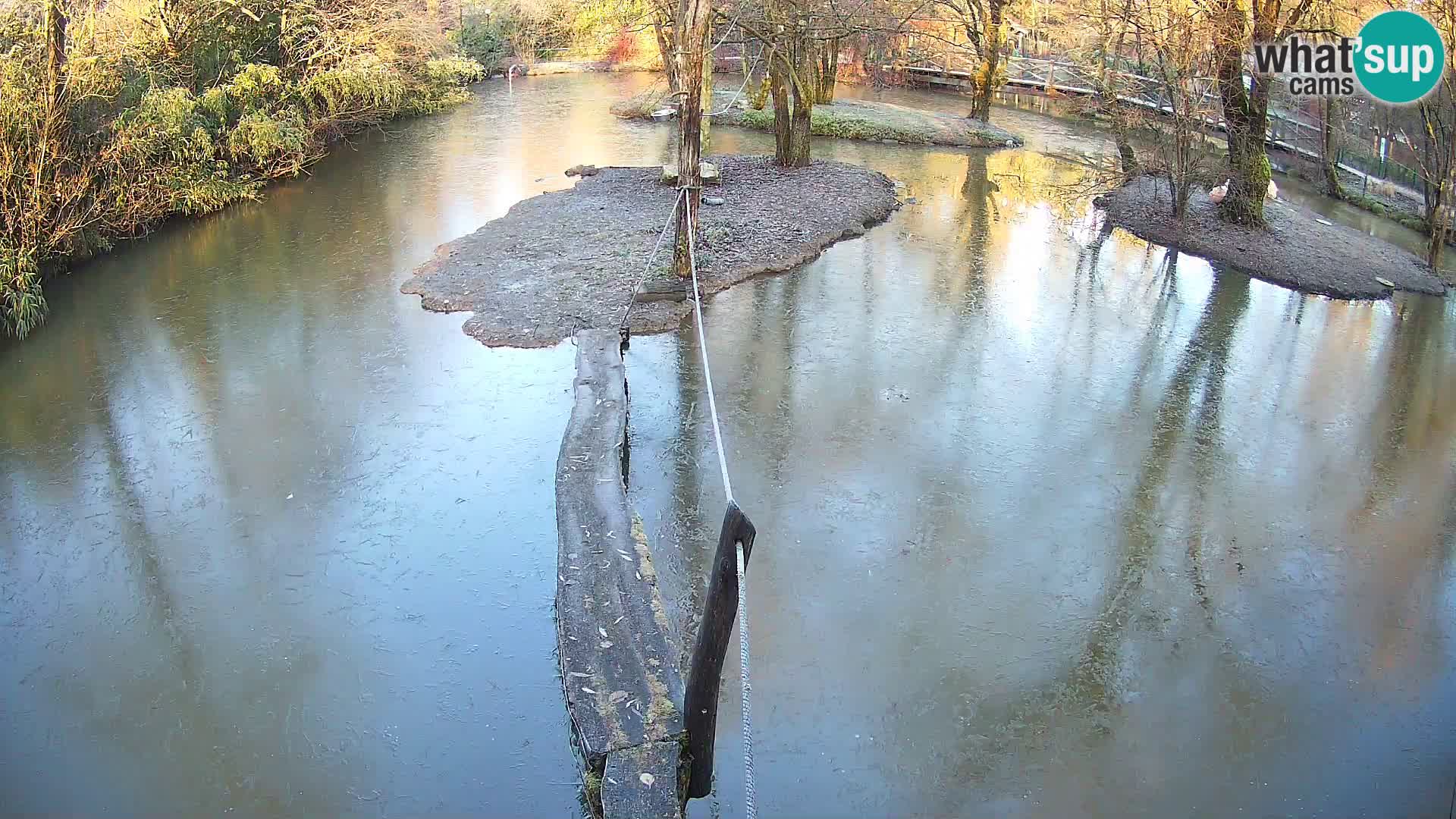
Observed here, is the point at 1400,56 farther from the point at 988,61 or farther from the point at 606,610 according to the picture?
the point at 606,610

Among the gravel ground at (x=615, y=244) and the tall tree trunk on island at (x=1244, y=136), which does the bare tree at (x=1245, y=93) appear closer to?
the tall tree trunk on island at (x=1244, y=136)

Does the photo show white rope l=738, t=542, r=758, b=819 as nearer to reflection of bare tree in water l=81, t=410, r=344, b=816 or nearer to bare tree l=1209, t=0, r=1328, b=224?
reflection of bare tree in water l=81, t=410, r=344, b=816

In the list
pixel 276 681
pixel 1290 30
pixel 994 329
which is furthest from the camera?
pixel 1290 30

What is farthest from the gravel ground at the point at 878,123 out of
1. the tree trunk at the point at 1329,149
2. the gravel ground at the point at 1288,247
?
the tree trunk at the point at 1329,149

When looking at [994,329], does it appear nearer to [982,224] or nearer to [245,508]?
[982,224]

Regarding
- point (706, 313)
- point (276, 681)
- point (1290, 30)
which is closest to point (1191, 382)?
point (706, 313)

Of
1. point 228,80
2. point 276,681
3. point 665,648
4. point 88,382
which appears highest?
point 228,80
